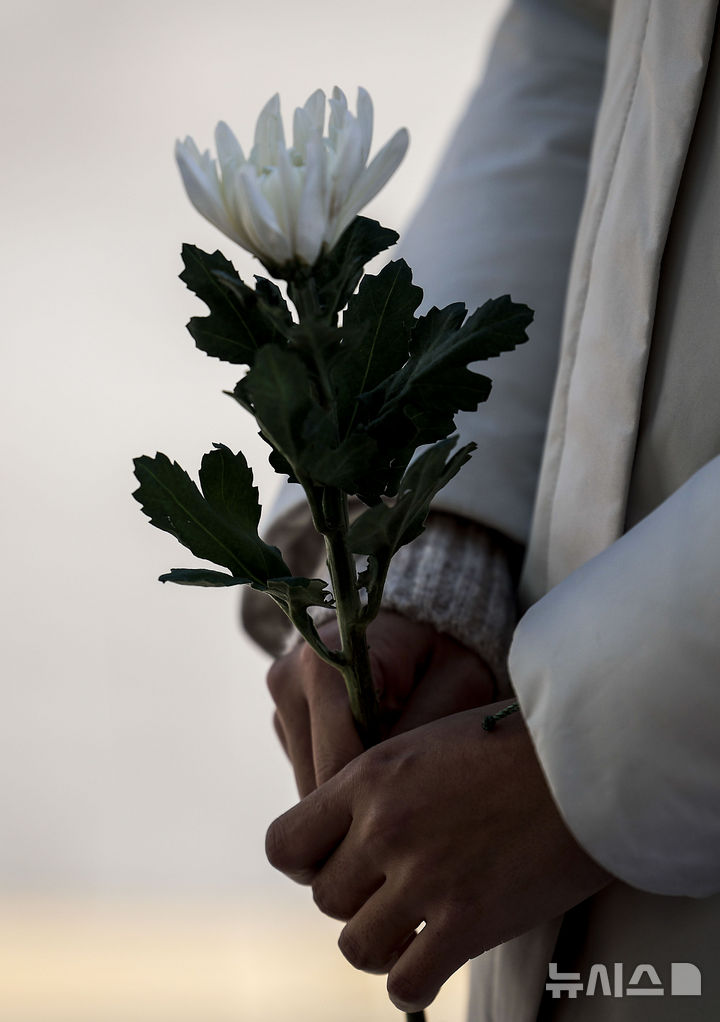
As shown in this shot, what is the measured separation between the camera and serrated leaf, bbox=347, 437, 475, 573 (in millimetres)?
266

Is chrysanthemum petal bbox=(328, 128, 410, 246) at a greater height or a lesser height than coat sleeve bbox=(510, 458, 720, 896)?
greater

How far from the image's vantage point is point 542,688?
312 millimetres

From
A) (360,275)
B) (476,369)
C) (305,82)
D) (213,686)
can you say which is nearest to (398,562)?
(476,369)

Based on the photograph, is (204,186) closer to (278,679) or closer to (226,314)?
(226,314)

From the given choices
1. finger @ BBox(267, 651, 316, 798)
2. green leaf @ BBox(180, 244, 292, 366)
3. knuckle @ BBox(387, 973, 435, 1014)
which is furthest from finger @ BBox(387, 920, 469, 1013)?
green leaf @ BBox(180, 244, 292, 366)

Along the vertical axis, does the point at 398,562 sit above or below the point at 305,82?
below

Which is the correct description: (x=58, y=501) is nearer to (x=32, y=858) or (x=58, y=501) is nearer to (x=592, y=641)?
Answer: (x=32, y=858)

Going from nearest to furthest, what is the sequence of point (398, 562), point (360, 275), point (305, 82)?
point (360, 275)
point (398, 562)
point (305, 82)

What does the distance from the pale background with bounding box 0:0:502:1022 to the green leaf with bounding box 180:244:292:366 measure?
769 millimetres

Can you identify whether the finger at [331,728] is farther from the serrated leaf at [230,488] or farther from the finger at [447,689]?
the serrated leaf at [230,488]

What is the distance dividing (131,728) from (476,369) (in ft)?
2.31

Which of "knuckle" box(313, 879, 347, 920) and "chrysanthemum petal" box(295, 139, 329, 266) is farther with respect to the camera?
"knuckle" box(313, 879, 347, 920)

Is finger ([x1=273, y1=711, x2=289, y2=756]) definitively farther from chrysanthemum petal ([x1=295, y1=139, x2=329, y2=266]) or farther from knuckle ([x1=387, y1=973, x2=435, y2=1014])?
chrysanthemum petal ([x1=295, y1=139, x2=329, y2=266])

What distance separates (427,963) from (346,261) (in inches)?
10.0
